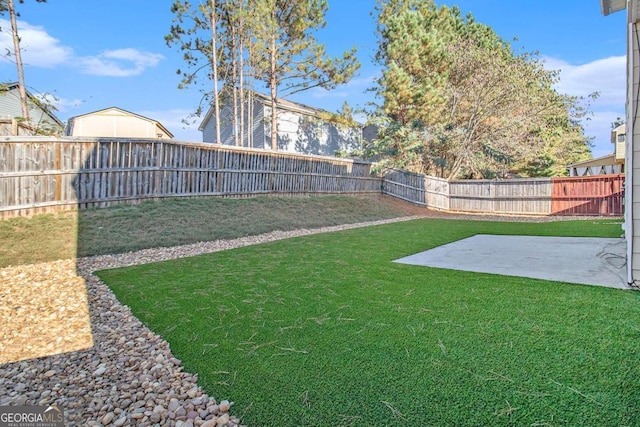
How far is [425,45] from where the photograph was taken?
13.4m

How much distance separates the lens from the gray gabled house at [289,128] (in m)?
16.5

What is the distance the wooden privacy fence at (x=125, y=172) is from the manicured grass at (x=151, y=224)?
0.97 ft

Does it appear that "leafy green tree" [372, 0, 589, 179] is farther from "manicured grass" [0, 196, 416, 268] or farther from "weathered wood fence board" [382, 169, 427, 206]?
"manicured grass" [0, 196, 416, 268]

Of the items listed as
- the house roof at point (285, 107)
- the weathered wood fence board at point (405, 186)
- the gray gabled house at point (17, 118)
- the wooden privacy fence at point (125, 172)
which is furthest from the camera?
the house roof at point (285, 107)

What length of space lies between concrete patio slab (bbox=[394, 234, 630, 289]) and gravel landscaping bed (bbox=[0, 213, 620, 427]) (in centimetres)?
317

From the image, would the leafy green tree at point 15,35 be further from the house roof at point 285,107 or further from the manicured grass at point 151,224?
the house roof at point 285,107

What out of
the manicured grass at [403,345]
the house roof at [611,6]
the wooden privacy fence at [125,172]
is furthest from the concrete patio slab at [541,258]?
the wooden privacy fence at [125,172]

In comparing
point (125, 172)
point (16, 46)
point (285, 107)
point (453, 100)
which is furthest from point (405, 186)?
point (16, 46)

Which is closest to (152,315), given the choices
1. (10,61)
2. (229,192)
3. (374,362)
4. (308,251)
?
(374,362)

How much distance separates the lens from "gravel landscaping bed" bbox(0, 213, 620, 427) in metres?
1.70

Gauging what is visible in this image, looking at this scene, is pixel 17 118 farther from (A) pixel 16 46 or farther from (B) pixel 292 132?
(B) pixel 292 132

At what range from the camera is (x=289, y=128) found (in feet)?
56.8

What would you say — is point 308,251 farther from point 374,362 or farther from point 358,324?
point 374,362

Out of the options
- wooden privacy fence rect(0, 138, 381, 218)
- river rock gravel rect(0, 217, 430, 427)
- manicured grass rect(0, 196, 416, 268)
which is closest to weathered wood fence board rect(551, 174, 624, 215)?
manicured grass rect(0, 196, 416, 268)
